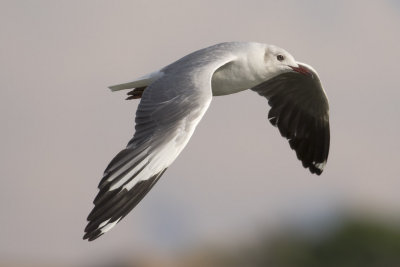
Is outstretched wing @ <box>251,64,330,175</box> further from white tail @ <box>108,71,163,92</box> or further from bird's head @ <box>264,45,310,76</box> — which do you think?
white tail @ <box>108,71,163,92</box>

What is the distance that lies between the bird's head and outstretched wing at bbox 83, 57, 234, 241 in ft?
3.85

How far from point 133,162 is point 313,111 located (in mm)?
3670

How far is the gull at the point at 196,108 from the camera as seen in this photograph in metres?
9.57

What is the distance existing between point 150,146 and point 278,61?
2.40m

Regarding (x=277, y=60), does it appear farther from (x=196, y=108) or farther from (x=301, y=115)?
(x=196, y=108)

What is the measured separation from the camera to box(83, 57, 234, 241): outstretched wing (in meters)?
9.55

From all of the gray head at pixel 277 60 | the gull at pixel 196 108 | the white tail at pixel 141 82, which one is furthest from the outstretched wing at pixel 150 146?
the gray head at pixel 277 60

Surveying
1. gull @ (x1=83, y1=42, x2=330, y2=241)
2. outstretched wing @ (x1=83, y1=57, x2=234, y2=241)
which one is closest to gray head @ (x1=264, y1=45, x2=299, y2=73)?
gull @ (x1=83, y1=42, x2=330, y2=241)

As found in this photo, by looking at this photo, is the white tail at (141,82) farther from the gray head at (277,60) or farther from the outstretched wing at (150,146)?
the gray head at (277,60)

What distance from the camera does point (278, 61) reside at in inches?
464

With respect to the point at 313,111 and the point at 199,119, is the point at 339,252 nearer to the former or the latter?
the point at 313,111

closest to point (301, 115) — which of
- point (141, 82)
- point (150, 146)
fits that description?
point (141, 82)

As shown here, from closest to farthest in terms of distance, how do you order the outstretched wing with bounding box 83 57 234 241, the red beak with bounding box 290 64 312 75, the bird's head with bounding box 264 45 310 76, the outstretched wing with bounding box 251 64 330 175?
the outstretched wing with bounding box 83 57 234 241 → the bird's head with bounding box 264 45 310 76 → the red beak with bounding box 290 64 312 75 → the outstretched wing with bounding box 251 64 330 175

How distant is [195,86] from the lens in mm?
10461
